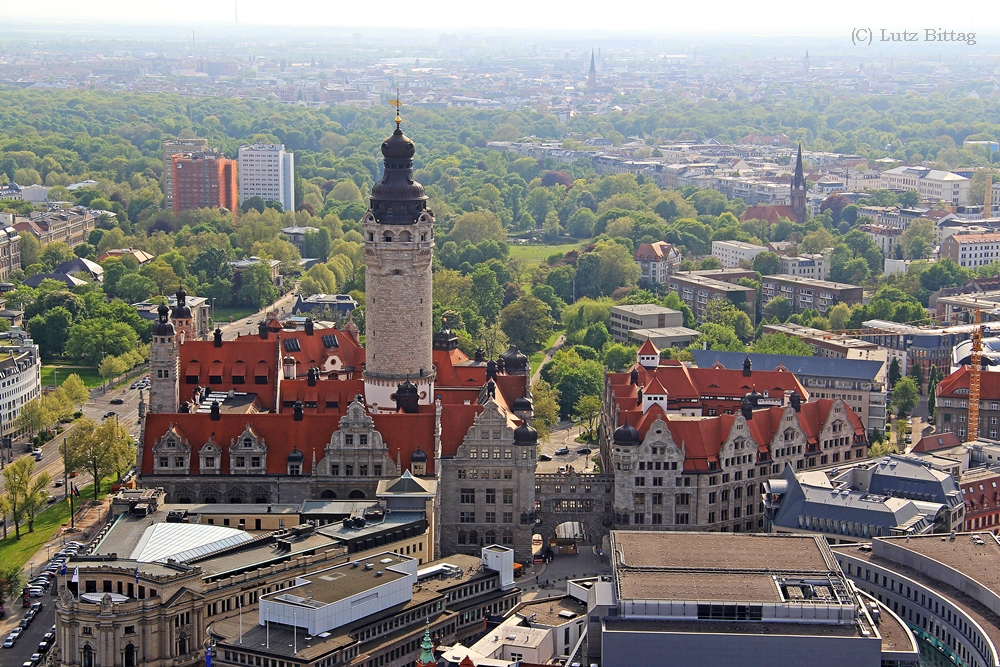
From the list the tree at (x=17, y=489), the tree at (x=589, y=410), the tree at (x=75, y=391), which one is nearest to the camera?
the tree at (x=17, y=489)

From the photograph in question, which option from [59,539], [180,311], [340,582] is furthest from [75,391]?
[340,582]

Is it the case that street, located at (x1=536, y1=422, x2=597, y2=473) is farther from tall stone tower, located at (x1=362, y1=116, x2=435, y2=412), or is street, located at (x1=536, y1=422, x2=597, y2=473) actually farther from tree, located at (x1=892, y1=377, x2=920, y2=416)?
tree, located at (x1=892, y1=377, x2=920, y2=416)

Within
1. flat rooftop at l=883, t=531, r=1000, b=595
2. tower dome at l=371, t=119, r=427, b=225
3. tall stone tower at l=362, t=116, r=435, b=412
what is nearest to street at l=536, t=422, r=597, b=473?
tall stone tower at l=362, t=116, r=435, b=412

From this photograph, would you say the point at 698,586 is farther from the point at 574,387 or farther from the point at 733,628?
the point at 574,387

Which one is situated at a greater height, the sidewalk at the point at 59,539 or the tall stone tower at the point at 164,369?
the tall stone tower at the point at 164,369

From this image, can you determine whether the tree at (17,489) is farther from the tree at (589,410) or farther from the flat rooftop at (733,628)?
the flat rooftop at (733,628)

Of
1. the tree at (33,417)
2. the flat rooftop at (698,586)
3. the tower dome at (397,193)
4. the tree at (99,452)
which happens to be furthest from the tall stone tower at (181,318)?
the flat rooftop at (698,586)
